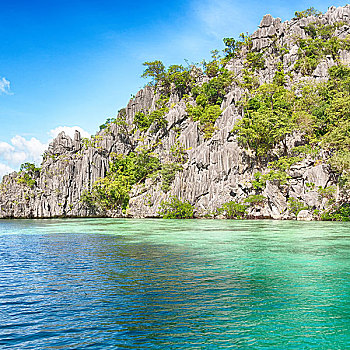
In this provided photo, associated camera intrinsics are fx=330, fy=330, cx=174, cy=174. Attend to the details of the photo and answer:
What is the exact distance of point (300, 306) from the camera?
27.1 feet

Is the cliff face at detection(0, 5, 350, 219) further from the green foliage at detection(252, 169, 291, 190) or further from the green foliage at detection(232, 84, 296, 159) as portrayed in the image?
the green foliage at detection(232, 84, 296, 159)

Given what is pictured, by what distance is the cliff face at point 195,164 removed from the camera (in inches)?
2064

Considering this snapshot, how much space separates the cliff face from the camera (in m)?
52.4

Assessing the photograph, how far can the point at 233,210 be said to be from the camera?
186 feet

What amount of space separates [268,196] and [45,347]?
49.8 m

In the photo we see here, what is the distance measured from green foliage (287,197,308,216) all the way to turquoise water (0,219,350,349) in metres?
34.8

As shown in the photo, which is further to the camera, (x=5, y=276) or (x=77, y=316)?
(x=5, y=276)

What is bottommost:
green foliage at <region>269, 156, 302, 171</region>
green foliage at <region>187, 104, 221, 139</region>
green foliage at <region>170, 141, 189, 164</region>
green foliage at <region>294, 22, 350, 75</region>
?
green foliage at <region>269, 156, 302, 171</region>

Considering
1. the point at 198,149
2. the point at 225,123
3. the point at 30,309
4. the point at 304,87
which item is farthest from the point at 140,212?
the point at 30,309

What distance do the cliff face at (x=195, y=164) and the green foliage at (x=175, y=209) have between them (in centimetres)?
138

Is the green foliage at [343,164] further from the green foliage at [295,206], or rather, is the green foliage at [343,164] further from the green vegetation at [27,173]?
the green vegetation at [27,173]

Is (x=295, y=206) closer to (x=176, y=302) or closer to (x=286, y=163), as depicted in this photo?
(x=286, y=163)

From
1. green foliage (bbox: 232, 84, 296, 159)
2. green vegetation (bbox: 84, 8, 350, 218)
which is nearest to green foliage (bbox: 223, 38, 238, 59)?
green vegetation (bbox: 84, 8, 350, 218)

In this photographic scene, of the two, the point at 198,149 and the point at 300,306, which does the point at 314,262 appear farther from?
the point at 198,149
